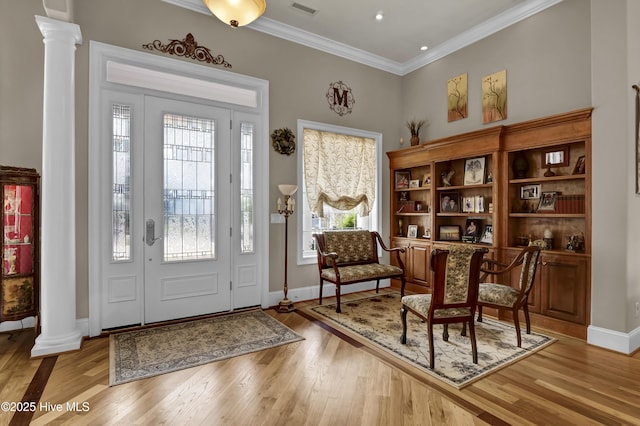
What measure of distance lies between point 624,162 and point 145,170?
16.2 ft

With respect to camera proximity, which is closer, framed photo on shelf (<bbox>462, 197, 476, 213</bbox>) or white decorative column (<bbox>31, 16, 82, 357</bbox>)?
white decorative column (<bbox>31, 16, 82, 357</bbox>)

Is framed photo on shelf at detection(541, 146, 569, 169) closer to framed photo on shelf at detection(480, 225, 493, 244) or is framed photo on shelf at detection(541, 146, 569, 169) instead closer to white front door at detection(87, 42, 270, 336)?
framed photo on shelf at detection(480, 225, 493, 244)

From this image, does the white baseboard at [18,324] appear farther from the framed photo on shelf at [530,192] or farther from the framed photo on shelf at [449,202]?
the framed photo on shelf at [530,192]

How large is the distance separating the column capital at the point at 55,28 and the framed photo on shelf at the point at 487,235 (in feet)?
17.2

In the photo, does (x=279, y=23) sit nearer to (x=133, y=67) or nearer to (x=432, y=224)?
(x=133, y=67)

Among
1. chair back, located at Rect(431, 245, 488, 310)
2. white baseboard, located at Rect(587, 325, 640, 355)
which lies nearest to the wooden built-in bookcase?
white baseboard, located at Rect(587, 325, 640, 355)

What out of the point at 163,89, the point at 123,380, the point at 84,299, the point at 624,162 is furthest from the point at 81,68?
the point at 624,162

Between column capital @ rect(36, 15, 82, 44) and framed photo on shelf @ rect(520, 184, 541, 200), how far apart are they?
17.3 ft

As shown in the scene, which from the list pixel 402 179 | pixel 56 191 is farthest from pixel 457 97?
pixel 56 191

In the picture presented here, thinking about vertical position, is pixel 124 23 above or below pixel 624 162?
above

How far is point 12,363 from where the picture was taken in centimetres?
290

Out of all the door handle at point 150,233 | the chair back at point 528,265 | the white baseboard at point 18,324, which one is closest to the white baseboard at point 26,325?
the white baseboard at point 18,324

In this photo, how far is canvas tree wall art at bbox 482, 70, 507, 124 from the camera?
14.9 ft

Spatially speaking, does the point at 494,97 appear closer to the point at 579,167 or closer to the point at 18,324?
the point at 579,167
